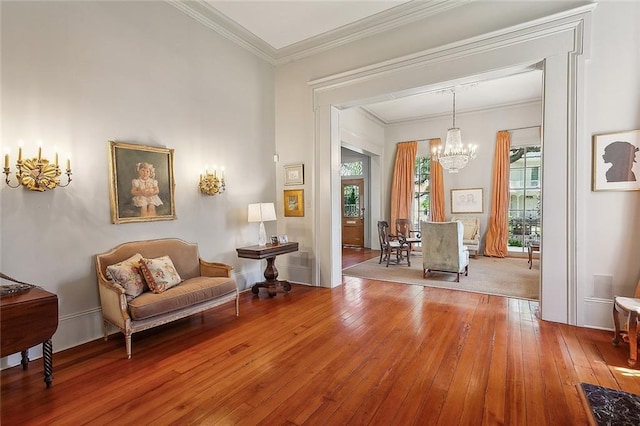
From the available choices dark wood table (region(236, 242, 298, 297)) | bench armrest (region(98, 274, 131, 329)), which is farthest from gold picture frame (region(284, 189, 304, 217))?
bench armrest (region(98, 274, 131, 329))

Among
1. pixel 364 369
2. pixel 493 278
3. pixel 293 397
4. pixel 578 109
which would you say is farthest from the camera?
pixel 493 278

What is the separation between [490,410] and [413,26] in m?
4.45

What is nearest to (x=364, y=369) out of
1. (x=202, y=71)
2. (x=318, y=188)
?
(x=318, y=188)

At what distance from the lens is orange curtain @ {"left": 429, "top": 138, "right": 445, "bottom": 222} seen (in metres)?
8.25

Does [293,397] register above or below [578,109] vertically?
below

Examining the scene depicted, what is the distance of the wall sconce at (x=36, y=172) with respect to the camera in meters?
2.56

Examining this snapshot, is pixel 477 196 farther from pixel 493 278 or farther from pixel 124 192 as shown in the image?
pixel 124 192

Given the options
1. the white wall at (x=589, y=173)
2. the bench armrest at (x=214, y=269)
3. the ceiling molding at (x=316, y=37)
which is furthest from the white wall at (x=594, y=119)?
the bench armrest at (x=214, y=269)

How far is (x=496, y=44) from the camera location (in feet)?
11.8

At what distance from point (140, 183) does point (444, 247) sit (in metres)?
4.72

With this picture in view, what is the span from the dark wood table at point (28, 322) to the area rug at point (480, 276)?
444cm

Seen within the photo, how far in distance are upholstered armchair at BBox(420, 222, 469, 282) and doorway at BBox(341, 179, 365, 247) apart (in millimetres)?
4125

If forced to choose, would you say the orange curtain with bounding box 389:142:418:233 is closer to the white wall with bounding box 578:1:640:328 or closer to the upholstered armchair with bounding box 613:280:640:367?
the white wall with bounding box 578:1:640:328

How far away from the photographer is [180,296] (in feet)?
10.1
